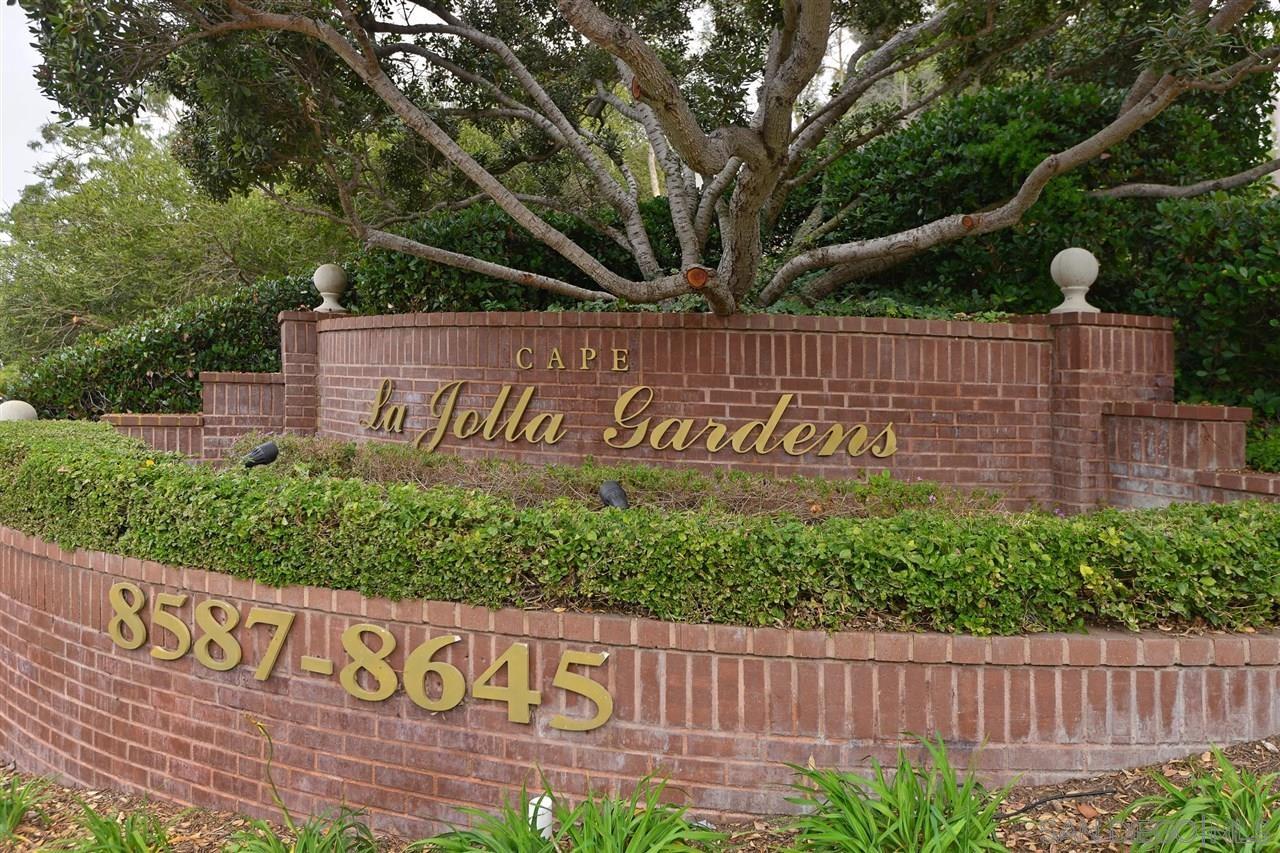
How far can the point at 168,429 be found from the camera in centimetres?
839

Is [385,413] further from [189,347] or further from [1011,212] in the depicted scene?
[1011,212]

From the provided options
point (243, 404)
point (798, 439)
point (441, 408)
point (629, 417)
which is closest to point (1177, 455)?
point (798, 439)

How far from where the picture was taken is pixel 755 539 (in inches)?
144

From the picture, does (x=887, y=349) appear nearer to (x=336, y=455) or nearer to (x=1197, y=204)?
(x=1197, y=204)

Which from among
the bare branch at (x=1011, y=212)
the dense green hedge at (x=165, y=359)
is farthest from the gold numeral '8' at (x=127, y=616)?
the dense green hedge at (x=165, y=359)

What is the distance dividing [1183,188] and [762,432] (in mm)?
4315

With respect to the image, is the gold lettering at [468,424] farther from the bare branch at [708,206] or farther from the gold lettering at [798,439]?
the bare branch at [708,206]

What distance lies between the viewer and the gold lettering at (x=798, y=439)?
6066 millimetres

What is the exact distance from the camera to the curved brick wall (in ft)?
11.4

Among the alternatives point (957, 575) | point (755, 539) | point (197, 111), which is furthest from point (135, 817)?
point (197, 111)

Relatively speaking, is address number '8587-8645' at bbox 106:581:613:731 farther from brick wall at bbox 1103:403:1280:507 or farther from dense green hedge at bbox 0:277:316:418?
dense green hedge at bbox 0:277:316:418

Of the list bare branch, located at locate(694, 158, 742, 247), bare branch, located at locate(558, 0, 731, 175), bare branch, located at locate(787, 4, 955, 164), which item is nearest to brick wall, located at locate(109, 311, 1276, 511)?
bare branch, located at locate(558, 0, 731, 175)

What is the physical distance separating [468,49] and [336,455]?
5.97 metres

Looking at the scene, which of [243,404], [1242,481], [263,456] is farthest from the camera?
[243,404]
